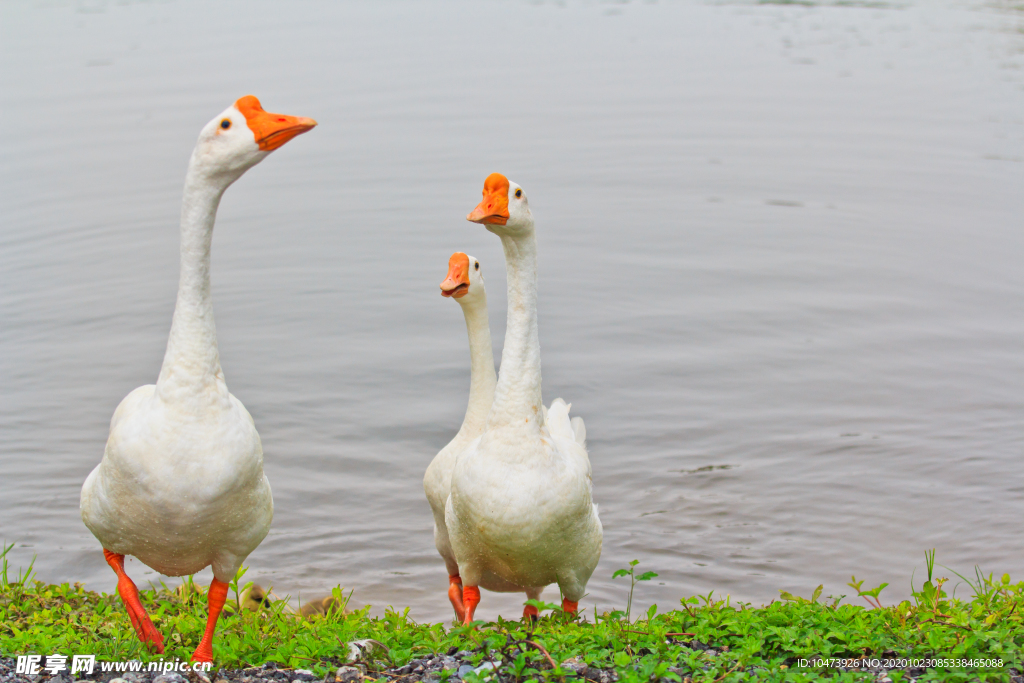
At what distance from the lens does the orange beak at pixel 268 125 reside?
4.60 metres

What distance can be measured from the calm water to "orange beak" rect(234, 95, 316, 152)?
13.4 ft

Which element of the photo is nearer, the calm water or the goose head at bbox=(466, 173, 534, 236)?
the goose head at bbox=(466, 173, 534, 236)

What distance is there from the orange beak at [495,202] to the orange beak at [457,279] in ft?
4.23

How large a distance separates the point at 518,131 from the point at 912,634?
15347mm

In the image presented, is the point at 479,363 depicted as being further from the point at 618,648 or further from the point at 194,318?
the point at 618,648

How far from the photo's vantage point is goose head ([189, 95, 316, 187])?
15.1 feet

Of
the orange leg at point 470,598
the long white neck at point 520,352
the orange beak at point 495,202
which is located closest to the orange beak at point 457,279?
the long white neck at point 520,352

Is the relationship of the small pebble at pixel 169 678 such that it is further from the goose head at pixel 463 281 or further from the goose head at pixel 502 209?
the goose head at pixel 463 281

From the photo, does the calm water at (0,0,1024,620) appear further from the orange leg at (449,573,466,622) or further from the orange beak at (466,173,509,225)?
the orange beak at (466,173,509,225)

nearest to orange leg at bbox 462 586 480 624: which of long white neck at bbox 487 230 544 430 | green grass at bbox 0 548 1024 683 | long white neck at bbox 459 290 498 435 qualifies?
green grass at bbox 0 548 1024 683

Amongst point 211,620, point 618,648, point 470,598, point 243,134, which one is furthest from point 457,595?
point 243,134

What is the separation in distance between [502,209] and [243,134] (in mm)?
1310

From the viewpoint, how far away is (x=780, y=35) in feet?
88.2

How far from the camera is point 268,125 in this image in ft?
15.1
